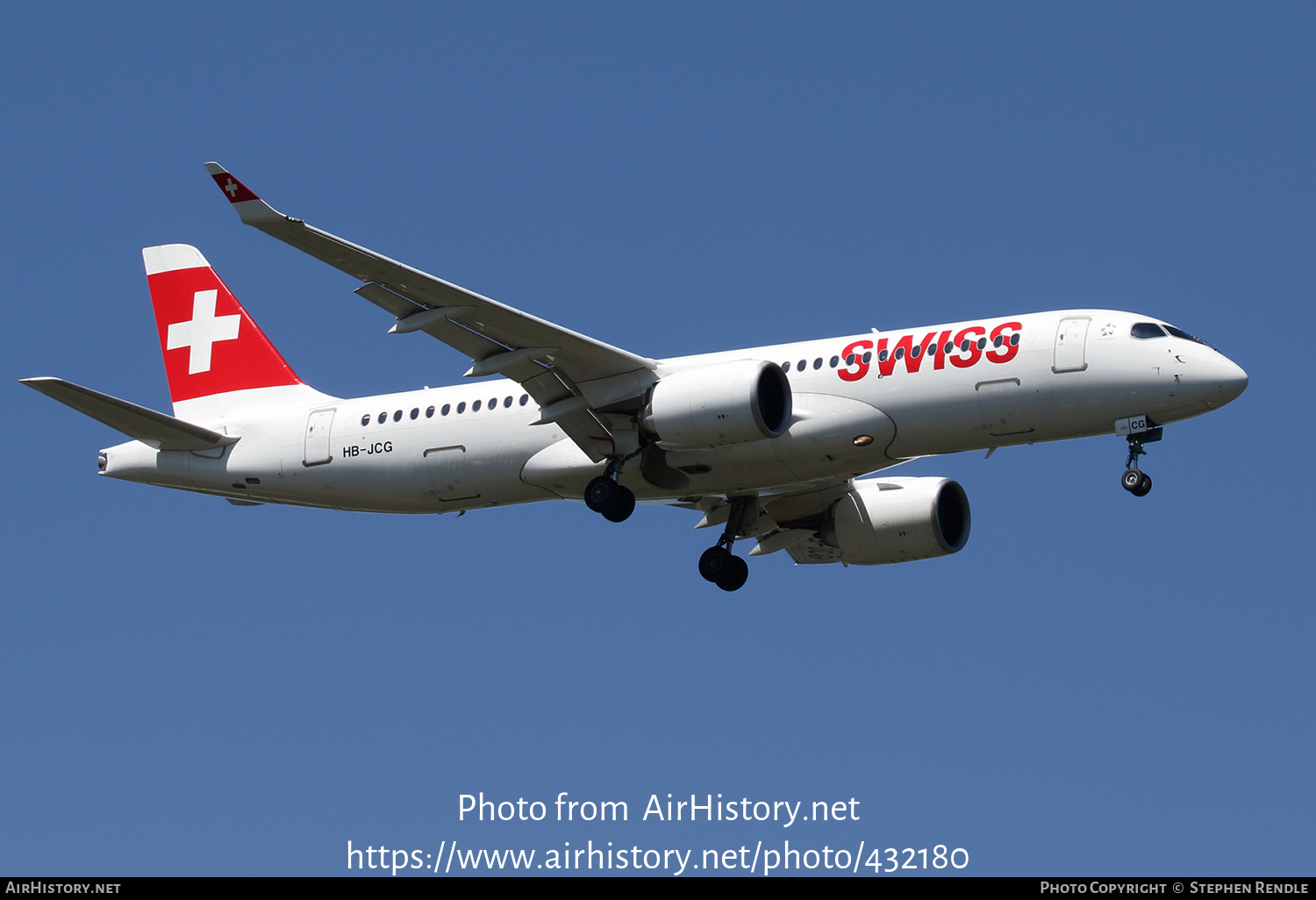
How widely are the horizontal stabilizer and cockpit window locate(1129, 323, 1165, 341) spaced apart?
19.1 m

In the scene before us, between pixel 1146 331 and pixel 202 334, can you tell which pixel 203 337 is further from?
pixel 1146 331

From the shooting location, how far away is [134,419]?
3650cm

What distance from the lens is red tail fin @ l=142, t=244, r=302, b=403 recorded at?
40.1m

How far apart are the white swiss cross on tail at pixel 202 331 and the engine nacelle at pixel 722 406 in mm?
12746

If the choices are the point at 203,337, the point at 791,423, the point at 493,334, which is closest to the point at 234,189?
the point at 493,334

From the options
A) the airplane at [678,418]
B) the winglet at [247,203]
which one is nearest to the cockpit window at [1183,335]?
the airplane at [678,418]

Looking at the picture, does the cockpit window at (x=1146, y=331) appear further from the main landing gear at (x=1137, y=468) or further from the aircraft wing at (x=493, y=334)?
the aircraft wing at (x=493, y=334)

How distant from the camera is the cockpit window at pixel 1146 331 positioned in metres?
32.1

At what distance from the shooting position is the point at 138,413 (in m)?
36.3

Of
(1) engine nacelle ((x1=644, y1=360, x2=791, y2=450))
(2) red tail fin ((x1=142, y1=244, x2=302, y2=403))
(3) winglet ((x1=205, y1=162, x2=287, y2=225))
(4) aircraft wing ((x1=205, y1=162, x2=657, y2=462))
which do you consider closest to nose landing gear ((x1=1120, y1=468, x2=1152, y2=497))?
(1) engine nacelle ((x1=644, y1=360, x2=791, y2=450))

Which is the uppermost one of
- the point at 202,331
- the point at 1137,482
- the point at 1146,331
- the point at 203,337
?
the point at 202,331

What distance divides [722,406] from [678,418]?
0.93m
